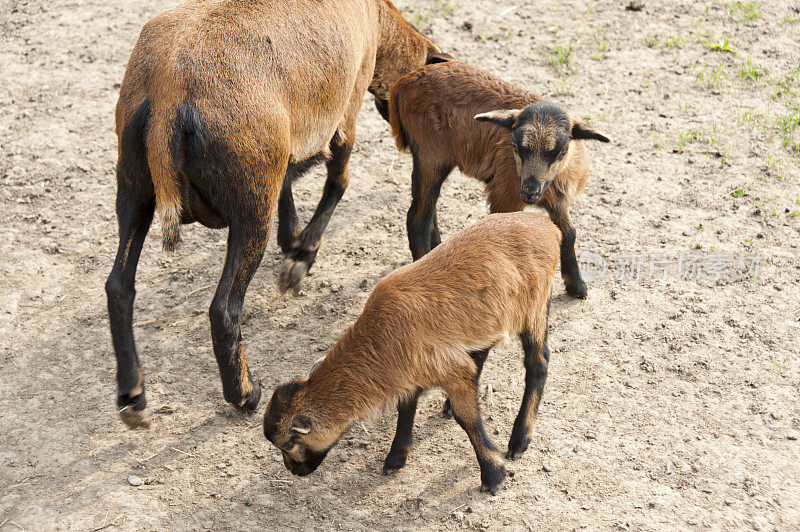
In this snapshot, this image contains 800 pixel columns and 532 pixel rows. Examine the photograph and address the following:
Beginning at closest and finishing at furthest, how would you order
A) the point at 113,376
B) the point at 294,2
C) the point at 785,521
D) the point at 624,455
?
the point at 785,521 → the point at 624,455 → the point at 294,2 → the point at 113,376

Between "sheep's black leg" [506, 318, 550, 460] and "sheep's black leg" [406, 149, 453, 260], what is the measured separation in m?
1.57

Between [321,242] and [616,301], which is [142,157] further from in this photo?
[616,301]

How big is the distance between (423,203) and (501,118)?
3.41 feet

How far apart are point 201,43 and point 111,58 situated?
4.91 metres

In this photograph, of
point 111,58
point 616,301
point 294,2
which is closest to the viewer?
point 294,2

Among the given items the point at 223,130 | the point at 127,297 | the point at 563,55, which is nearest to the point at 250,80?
the point at 223,130

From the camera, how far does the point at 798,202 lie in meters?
7.28

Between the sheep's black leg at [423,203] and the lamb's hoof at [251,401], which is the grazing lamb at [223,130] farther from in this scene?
the sheep's black leg at [423,203]

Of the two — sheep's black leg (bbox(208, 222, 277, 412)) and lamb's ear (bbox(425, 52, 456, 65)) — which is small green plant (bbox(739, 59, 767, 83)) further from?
sheep's black leg (bbox(208, 222, 277, 412))

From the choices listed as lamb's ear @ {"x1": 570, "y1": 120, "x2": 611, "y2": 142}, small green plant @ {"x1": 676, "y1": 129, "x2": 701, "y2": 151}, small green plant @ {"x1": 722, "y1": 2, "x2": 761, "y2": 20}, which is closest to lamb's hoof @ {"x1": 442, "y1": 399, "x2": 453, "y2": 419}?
lamb's ear @ {"x1": 570, "y1": 120, "x2": 611, "y2": 142}

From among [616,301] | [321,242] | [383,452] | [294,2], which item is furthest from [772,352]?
[294,2]

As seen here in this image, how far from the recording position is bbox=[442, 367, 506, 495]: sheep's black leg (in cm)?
480

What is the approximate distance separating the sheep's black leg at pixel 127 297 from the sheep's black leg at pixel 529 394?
236cm

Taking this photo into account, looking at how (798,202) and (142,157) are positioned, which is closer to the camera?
(142,157)
